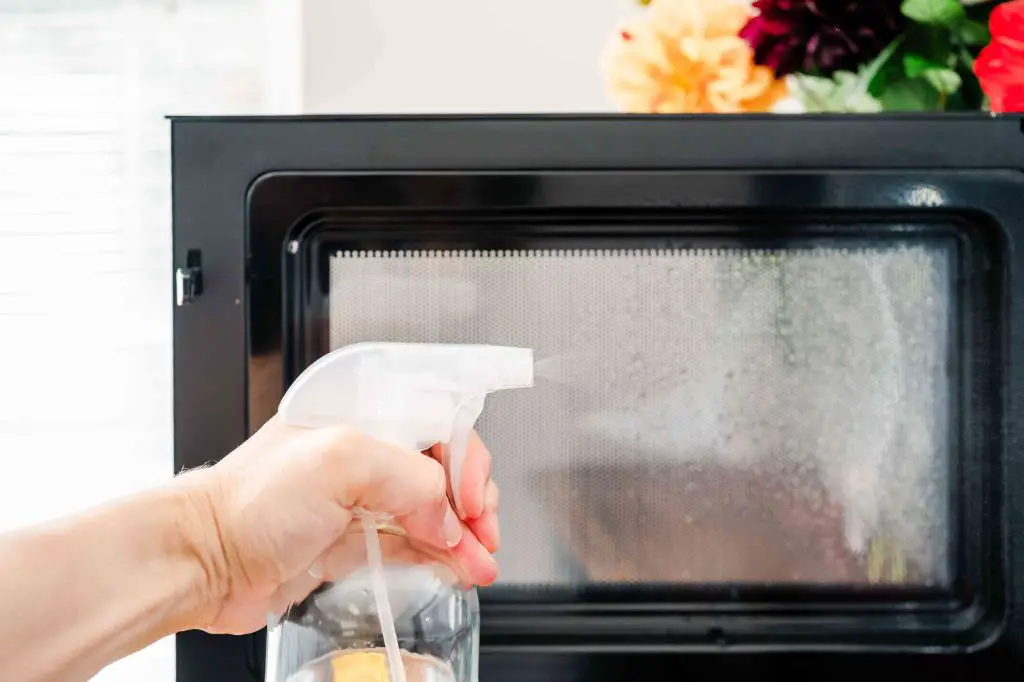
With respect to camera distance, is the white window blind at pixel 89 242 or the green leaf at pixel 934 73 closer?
the green leaf at pixel 934 73

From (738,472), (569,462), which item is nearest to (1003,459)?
(738,472)

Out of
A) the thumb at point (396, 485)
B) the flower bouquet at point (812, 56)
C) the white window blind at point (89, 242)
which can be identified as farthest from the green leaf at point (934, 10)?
the white window blind at point (89, 242)

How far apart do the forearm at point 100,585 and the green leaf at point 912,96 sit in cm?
51

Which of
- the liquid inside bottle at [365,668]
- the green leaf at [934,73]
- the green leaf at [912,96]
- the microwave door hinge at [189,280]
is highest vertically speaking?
the green leaf at [934,73]

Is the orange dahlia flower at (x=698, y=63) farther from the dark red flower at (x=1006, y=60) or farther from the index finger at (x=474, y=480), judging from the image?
the index finger at (x=474, y=480)

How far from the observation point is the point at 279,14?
2.78 feet

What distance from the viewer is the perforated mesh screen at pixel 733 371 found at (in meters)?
0.46

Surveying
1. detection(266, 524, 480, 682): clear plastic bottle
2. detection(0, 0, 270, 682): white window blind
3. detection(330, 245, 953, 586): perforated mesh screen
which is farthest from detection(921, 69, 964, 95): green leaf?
detection(0, 0, 270, 682): white window blind

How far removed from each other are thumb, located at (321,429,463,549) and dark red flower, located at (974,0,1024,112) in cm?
42

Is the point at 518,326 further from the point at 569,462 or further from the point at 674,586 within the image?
the point at 674,586

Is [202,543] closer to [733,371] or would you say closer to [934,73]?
[733,371]

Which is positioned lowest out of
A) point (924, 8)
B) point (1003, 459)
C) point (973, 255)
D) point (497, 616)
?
point (497, 616)

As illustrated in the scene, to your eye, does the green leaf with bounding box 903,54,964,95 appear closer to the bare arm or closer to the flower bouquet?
the flower bouquet

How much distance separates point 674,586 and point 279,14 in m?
0.74
